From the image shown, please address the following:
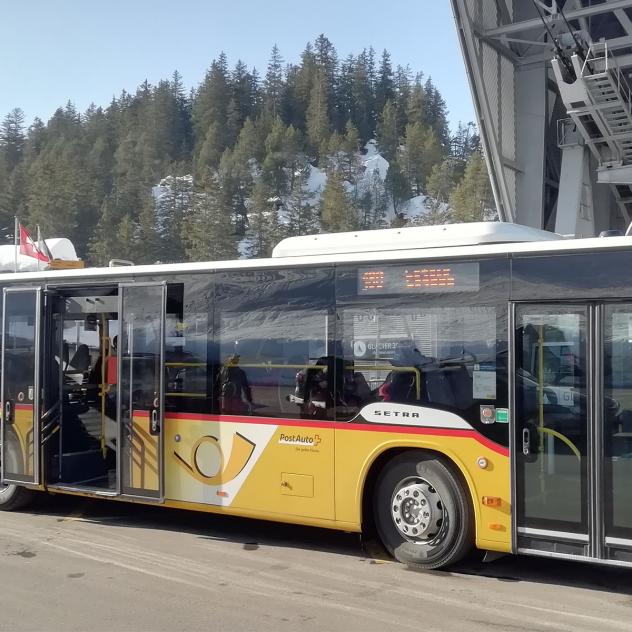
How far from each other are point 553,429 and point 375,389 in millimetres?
1583

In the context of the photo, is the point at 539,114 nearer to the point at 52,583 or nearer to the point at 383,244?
the point at 383,244

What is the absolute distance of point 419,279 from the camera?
6.91 m

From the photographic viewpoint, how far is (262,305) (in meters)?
7.66

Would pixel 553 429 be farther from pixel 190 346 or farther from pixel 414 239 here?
pixel 190 346

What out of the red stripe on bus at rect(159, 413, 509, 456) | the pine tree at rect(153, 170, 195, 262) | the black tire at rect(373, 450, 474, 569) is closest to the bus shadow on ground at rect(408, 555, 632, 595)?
the black tire at rect(373, 450, 474, 569)

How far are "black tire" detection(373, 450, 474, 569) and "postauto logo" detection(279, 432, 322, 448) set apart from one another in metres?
0.68

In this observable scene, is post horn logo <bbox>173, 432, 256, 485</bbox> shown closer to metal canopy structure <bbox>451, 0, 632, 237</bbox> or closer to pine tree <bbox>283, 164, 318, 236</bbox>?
metal canopy structure <bbox>451, 0, 632, 237</bbox>

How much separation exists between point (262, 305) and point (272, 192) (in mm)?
103984

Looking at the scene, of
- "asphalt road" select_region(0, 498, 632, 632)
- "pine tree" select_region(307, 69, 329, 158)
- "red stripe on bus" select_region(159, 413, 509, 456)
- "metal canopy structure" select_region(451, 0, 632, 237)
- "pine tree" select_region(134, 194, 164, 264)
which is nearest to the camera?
"asphalt road" select_region(0, 498, 632, 632)

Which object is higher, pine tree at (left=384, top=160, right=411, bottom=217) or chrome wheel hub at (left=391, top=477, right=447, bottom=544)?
pine tree at (left=384, top=160, right=411, bottom=217)

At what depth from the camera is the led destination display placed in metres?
6.68

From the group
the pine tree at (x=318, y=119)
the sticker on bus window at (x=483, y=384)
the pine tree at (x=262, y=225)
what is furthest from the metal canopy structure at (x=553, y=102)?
the pine tree at (x=318, y=119)

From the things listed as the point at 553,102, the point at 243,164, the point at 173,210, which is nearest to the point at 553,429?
the point at 553,102

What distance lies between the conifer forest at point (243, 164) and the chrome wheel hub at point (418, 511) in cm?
7877
